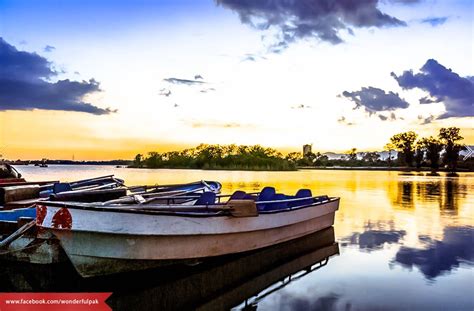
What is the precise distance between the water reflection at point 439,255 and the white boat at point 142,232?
164 inches

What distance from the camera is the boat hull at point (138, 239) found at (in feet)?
27.4

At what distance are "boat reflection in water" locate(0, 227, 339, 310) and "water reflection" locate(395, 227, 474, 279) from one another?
2.43 meters

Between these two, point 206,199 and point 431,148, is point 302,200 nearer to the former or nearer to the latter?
point 206,199

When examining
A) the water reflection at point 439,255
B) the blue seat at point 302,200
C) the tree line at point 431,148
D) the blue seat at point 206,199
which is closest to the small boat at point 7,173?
the blue seat at point 206,199

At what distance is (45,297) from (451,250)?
36.0ft

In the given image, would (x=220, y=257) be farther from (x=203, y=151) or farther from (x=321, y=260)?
(x=203, y=151)

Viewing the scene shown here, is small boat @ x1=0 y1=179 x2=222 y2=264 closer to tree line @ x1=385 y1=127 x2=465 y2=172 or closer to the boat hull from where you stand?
the boat hull

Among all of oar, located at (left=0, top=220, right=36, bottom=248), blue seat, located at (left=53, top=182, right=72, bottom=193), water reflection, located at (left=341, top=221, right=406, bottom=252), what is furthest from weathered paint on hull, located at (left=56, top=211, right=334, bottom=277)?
water reflection, located at (left=341, top=221, right=406, bottom=252)

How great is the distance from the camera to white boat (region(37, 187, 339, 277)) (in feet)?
27.5

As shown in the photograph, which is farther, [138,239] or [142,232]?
[138,239]

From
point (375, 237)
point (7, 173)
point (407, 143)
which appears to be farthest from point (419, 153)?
point (7, 173)

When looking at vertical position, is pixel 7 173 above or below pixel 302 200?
above

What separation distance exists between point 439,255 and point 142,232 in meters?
8.32

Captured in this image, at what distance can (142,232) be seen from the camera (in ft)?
28.0
